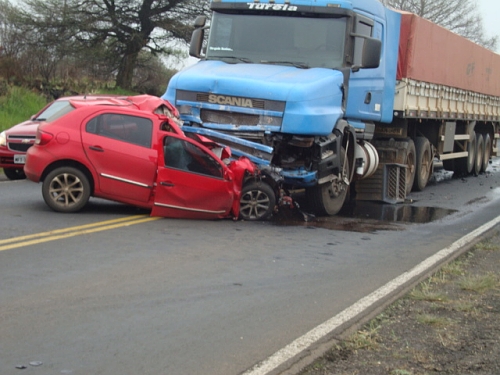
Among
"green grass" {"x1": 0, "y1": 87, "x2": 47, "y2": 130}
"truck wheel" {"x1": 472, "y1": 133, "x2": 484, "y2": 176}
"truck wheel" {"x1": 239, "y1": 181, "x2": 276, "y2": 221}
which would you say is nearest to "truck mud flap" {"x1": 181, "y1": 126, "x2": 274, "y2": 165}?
"truck wheel" {"x1": 239, "y1": 181, "x2": 276, "y2": 221}

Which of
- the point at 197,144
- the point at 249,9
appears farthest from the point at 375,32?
the point at 197,144

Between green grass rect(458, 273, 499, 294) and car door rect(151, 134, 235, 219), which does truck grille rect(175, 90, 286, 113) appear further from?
green grass rect(458, 273, 499, 294)

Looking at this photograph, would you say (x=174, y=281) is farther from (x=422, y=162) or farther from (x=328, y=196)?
(x=422, y=162)

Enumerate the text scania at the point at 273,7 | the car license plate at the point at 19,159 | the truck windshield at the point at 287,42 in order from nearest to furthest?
the truck windshield at the point at 287,42
the text scania at the point at 273,7
the car license plate at the point at 19,159

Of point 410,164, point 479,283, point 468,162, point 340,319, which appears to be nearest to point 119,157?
point 479,283

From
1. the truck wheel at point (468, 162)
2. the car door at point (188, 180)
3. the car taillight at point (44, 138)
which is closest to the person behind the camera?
the car taillight at point (44, 138)

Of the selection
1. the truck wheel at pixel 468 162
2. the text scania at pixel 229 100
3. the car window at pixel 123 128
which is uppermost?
the text scania at pixel 229 100

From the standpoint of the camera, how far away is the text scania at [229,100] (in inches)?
456

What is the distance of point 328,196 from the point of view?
502 inches

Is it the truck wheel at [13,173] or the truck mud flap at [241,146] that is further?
the truck wheel at [13,173]

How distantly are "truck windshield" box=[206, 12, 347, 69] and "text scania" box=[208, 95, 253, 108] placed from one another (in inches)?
51.2

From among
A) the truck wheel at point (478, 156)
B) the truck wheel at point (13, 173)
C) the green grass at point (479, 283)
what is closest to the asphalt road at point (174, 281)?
the green grass at point (479, 283)

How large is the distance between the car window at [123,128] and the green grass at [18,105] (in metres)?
12.9

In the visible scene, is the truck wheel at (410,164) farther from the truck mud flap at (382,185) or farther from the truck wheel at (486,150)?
the truck wheel at (486,150)
